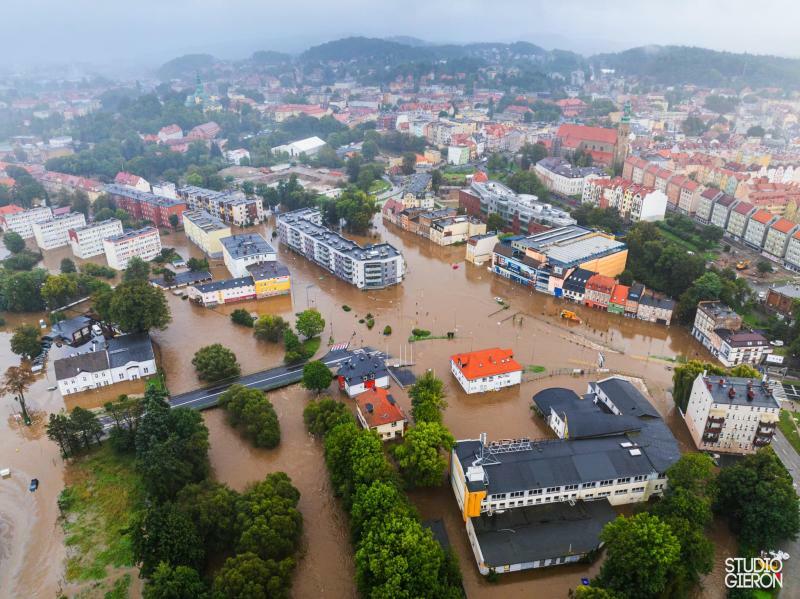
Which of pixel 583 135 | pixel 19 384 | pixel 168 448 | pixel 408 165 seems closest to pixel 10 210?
pixel 19 384

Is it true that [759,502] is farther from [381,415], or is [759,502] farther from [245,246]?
[245,246]

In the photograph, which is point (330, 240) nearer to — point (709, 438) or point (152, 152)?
point (709, 438)

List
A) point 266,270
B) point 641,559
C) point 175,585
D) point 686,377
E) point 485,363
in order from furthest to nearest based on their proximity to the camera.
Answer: point 266,270
point 485,363
point 686,377
point 641,559
point 175,585

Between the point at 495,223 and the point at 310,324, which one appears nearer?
the point at 310,324

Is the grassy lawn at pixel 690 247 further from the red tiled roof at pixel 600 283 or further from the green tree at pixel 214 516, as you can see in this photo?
the green tree at pixel 214 516

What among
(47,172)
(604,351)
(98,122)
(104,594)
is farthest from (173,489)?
(98,122)
